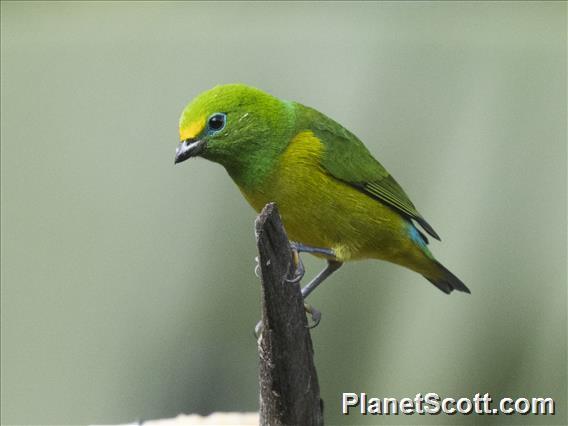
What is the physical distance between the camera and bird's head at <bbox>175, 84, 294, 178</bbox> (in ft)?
11.1

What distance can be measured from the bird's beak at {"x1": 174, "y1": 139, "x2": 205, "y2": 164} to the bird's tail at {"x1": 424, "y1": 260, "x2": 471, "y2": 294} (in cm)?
141

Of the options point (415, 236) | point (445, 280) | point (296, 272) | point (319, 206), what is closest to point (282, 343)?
point (296, 272)

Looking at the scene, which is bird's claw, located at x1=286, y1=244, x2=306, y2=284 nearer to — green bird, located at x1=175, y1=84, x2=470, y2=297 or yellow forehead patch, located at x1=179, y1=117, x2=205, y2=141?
green bird, located at x1=175, y1=84, x2=470, y2=297

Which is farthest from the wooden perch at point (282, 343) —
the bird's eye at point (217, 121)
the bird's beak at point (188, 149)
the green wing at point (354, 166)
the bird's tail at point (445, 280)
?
the bird's tail at point (445, 280)

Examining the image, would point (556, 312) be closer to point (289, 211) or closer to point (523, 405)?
point (523, 405)

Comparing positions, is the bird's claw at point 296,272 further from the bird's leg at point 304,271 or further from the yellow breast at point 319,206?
the yellow breast at point 319,206

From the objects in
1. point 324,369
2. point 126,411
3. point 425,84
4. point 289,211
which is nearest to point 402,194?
point 289,211

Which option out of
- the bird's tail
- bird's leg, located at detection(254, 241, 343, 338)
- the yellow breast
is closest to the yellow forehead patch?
the yellow breast

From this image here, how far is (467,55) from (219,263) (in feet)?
6.74

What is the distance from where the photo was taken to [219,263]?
513cm

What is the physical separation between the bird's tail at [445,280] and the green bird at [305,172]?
196 millimetres

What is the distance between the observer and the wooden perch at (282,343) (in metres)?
2.98

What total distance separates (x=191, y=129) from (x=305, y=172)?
23.3 inches

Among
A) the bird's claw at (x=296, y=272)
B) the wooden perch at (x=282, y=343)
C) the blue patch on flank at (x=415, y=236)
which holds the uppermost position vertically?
the blue patch on flank at (x=415, y=236)
